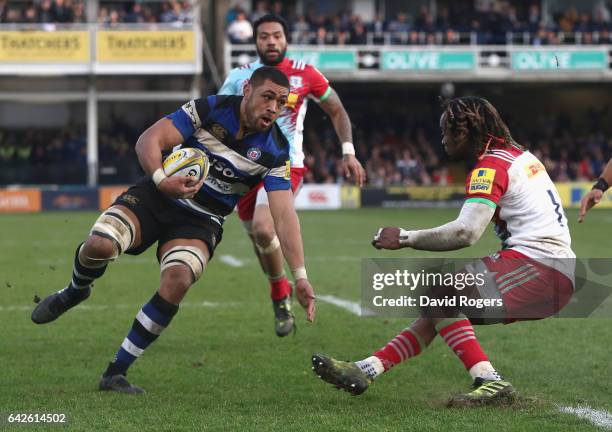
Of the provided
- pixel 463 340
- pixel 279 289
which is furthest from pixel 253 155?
pixel 279 289

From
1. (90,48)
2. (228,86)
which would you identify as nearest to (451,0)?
(90,48)

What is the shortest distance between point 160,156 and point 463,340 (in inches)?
78.9

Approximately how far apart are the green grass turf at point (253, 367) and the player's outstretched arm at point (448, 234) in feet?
2.88

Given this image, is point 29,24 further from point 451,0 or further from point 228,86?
point 228,86

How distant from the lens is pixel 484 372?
5367 millimetres

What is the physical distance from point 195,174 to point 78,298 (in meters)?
1.37

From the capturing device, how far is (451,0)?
3956 centimetres

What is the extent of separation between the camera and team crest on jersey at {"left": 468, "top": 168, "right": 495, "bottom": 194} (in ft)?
16.6

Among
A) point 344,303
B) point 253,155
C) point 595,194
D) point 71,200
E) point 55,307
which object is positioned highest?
point 253,155

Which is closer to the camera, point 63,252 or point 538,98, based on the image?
point 63,252

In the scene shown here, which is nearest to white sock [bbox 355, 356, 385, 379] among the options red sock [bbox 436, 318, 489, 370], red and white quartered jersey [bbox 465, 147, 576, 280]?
red sock [bbox 436, 318, 489, 370]

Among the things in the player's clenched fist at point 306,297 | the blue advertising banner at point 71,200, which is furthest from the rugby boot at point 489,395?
the blue advertising banner at point 71,200

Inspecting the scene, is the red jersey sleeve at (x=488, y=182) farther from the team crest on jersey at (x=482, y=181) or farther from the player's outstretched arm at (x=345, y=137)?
the player's outstretched arm at (x=345, y=137)

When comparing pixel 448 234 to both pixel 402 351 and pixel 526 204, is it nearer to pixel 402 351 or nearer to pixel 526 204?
pixel 526 204
